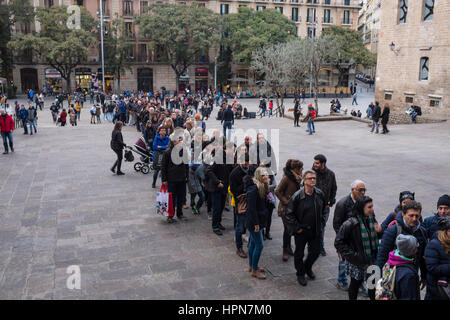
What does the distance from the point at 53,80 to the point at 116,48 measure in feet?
29.9

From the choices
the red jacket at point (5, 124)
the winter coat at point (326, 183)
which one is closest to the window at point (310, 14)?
the red jacket at point (5, 124)

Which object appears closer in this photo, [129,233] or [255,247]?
[255,247]

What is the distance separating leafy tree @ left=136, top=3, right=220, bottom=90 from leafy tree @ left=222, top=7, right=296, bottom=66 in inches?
104

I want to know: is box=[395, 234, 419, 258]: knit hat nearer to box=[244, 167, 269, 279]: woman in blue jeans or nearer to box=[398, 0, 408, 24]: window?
box=[244, 167, 269, 279]: woman in blue jeans

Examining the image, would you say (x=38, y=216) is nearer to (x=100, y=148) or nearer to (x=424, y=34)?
(x=100, y=148)

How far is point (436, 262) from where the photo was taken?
4.04 m

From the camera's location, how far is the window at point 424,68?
26.7 metres

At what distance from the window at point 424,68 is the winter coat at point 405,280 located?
26027mm

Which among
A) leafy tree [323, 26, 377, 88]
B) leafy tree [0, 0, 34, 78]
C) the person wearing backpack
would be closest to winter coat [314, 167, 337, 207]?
the person wearing backpack

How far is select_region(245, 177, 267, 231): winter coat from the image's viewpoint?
5.68 m

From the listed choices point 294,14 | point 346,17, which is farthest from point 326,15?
point 294,14

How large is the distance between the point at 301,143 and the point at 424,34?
1434 centimetres

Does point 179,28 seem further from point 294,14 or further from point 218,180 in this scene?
point 218,180
